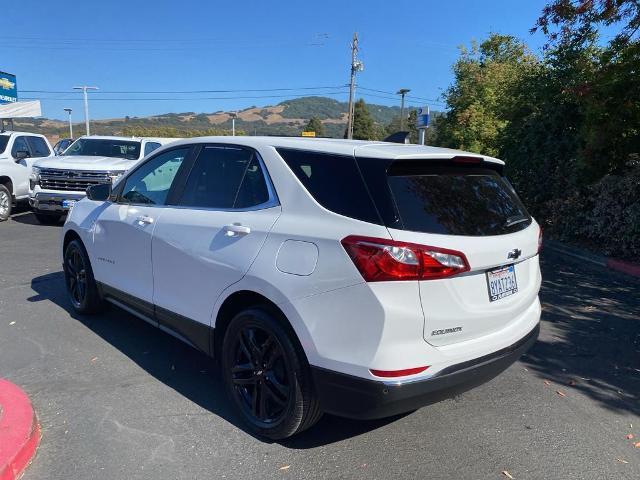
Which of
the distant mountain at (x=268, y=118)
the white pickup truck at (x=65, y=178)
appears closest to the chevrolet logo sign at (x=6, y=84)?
the white pickup truck at (x=65, y=178)

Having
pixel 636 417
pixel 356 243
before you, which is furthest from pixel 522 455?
pixel 356 243

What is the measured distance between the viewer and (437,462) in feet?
9.86

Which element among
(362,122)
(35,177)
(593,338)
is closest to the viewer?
(593,338)

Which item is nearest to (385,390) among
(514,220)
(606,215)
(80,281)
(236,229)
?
(236,229)

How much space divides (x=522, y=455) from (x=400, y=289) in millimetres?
1405

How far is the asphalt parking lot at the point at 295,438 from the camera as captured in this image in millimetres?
2951

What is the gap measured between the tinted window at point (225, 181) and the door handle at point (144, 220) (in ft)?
1.07

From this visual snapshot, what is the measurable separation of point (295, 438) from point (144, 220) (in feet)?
6.68

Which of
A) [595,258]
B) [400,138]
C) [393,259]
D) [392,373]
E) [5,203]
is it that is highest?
[400,138]

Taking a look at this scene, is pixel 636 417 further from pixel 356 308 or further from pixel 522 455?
pixel 356 308

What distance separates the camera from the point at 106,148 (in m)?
12.3

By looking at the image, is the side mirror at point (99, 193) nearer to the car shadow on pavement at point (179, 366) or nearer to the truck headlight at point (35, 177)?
the car shadow on pavement at point (179, 366)

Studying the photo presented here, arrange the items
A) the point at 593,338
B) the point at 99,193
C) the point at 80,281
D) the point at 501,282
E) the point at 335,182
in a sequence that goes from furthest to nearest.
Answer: the point at 80,281, the point at 593,338, the point at 99,193, the point at 501,282, the point at 335,182

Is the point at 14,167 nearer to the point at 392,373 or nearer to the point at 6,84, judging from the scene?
the point at 392,373
